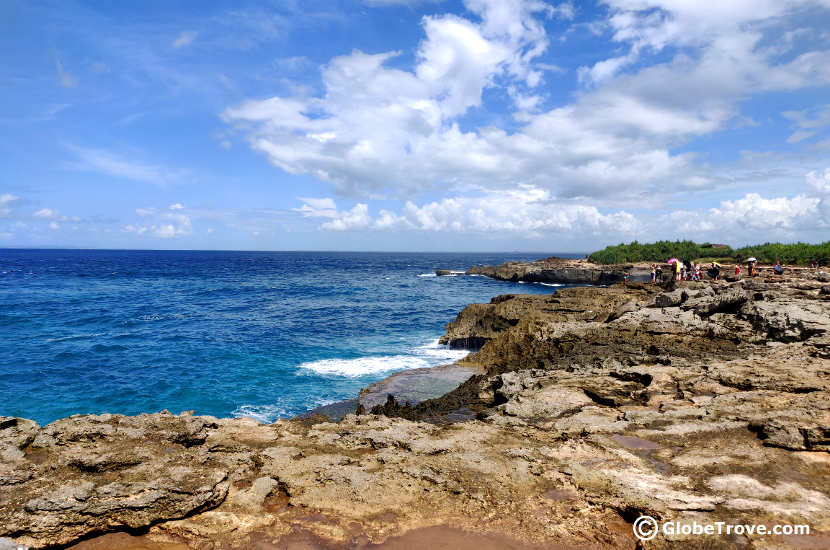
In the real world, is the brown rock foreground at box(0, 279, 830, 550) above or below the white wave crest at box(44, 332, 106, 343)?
above

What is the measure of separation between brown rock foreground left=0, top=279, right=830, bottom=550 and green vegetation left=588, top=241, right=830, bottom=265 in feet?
163

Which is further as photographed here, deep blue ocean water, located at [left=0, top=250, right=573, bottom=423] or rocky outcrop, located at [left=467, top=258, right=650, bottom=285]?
rocky outcrop, located at [left=467, top=258, right=650, bottom=285]

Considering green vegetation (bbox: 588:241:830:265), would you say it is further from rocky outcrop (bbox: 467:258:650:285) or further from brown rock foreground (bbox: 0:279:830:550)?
brown rock foreground (bbox: 0:279:830:550)

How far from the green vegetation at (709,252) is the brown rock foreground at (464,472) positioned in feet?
163

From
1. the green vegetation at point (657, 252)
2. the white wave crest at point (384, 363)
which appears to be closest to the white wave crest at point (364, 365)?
the white wave crest at point (384, 363)

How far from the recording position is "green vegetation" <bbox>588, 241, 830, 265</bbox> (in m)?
47.8

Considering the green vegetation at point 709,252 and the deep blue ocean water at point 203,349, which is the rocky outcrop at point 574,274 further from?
the deep blue ocean water at point 203,349

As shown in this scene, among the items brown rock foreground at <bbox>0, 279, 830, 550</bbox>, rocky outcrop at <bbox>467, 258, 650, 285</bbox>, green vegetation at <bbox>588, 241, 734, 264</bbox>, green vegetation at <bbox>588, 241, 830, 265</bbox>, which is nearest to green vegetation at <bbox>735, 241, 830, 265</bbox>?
green vegetation at <bbox>588, 241, 830, 265</bbox>

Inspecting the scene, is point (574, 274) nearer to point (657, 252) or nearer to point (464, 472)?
point (657, 252)

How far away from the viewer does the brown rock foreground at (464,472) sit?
5441 mm

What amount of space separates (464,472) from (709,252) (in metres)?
79.6

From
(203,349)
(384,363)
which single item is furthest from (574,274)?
(203,349)

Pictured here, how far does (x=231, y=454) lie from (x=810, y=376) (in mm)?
13992

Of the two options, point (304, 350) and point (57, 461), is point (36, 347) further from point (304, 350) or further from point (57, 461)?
point (57, 461)
